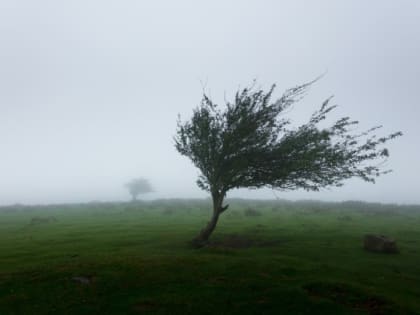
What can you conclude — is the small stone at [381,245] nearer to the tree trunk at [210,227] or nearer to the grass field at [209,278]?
the grass field at [209,278]

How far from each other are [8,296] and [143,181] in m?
175

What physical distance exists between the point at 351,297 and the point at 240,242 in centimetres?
1819

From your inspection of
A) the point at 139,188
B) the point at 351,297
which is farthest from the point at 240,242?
the point at 139,188

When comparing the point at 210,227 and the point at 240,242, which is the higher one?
the point at 210,227

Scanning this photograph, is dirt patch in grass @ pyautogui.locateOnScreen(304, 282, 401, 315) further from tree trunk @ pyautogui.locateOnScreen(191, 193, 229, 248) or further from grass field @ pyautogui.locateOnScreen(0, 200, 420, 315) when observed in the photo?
tree trunk @ pyautogui.locateOnScreen(191, 193, 229, 248)

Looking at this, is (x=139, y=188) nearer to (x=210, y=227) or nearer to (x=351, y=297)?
(x=210, y=227)

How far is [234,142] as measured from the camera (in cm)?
3547

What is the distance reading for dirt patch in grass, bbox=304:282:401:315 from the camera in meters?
17.7

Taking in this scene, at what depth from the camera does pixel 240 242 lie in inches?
1447

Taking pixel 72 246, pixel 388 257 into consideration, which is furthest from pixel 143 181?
pixel 388 257

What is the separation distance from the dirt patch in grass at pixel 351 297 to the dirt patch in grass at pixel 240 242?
46.4ft

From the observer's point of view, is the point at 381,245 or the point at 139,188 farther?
the point at 139,188

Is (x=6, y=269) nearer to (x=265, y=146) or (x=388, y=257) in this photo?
(x=265, y=146)

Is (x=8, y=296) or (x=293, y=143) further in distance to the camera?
(x=293, y=143)
